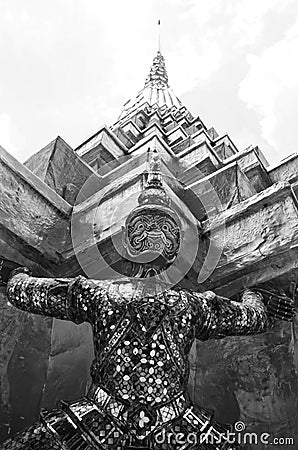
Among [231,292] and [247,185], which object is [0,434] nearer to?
[231,292]

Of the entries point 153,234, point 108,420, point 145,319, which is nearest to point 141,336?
point 145,319

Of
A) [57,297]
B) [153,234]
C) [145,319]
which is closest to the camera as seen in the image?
[145,319]

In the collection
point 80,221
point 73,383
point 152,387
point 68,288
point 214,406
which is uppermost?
point 80,221

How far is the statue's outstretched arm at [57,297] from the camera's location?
3.72 meters

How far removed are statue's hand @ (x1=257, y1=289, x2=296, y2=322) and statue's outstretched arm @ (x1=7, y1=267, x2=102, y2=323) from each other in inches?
54.4

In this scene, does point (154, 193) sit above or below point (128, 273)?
above

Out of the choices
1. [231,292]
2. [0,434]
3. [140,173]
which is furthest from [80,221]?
[0,434]

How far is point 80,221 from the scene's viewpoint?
5027mm

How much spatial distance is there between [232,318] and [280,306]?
1.79ft

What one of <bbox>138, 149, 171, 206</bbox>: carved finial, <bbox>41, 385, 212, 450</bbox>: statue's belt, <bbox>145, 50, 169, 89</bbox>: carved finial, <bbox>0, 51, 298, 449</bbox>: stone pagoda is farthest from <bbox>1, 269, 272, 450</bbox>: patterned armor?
<bbox>145, 50, 169, 89</bbox>: carved finial

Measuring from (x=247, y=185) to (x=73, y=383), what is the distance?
11.5ft

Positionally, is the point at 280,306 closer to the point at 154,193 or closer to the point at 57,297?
the point at 154,193

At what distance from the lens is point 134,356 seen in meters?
3.41

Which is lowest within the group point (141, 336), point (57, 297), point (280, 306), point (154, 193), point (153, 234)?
point (280, 306)
